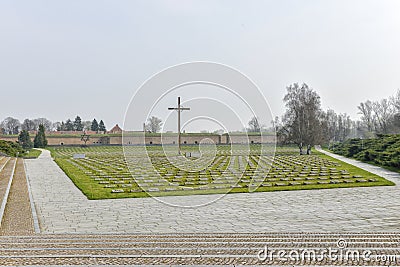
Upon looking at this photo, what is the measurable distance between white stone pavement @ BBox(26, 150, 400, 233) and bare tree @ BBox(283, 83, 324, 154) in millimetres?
23119

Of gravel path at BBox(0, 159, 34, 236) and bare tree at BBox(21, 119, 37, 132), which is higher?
bare tree at BBox(21, 119, 37, 132)

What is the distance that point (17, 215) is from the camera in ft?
28.8

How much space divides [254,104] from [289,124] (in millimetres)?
29270

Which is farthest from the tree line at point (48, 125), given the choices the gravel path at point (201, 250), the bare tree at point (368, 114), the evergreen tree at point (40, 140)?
the gravel path at point (201, 250)

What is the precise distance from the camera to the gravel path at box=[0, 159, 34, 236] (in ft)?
24.1

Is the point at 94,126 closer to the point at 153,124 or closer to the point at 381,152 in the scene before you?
the point at 381,152

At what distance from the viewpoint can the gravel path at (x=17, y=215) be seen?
736cm

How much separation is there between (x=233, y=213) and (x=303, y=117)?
28716 mm

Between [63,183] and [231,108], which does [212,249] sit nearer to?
[231,108]

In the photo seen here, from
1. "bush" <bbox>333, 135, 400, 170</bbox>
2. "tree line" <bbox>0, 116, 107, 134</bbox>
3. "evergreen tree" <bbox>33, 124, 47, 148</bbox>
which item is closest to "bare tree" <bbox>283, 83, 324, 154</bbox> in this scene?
"bush" <bbox>333, 135, 400, 170</bbox>

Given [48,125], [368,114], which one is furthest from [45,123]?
[368,114]

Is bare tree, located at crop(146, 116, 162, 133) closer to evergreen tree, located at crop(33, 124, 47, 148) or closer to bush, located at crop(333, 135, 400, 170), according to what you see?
bush, located at crop(333, 135, 400, 170)

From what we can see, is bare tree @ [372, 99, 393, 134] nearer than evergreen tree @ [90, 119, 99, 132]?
Yes

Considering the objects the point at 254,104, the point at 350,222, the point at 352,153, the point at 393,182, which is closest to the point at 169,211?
the point at 254,104
